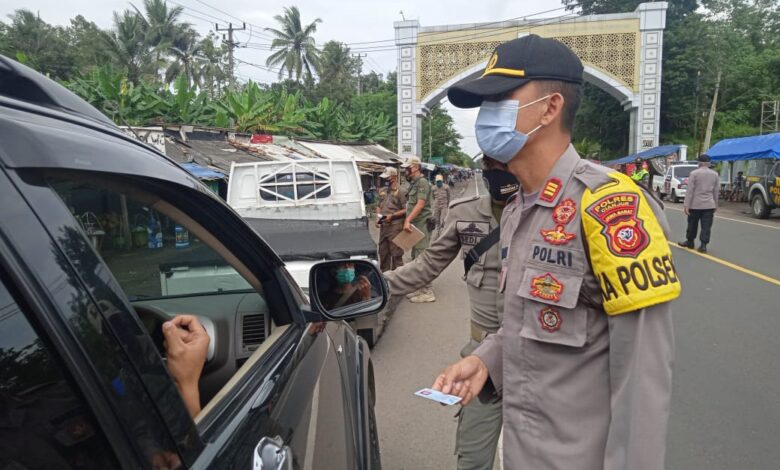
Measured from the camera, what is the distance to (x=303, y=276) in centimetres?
475

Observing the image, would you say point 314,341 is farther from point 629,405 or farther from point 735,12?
point 735,12

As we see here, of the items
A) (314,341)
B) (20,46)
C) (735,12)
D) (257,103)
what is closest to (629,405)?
(314,341)

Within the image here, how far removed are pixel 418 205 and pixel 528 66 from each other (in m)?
5.56

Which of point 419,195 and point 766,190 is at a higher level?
point 419,195

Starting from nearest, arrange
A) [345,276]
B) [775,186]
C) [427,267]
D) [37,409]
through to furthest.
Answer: [37,409] → [345,276] → [427,267] → [775,186]

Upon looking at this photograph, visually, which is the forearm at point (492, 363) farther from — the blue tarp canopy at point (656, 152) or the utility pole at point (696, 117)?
the utility pole at point (696, 117)

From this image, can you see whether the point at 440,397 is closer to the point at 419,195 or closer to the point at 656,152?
the point at 419,195

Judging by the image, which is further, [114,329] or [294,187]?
[294,187]

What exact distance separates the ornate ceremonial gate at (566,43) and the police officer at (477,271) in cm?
3221

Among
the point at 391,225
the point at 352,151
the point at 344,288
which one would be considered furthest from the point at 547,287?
the point at 352,151

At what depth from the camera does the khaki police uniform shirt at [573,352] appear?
3.82 ft

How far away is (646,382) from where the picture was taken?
1158mm

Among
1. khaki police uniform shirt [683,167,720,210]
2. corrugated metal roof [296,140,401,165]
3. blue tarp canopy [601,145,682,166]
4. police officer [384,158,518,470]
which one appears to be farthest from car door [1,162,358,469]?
blue tarp canopy [601,145,682,166]

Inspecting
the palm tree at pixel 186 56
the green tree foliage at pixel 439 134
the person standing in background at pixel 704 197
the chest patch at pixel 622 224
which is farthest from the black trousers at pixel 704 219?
the green tree foliage at pixel 439 134
